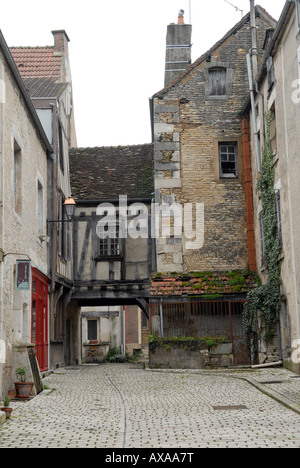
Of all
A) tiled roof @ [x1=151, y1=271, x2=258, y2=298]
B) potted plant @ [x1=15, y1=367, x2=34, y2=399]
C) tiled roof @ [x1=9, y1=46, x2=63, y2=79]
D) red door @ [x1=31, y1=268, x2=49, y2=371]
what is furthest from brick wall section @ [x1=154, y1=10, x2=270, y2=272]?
potted plant @ [x1=15, y1=367, x2=34, y2=399]

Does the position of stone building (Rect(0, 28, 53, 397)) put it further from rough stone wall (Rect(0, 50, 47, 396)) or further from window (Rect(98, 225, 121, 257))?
window (Rect(98, 225, 121, 257))

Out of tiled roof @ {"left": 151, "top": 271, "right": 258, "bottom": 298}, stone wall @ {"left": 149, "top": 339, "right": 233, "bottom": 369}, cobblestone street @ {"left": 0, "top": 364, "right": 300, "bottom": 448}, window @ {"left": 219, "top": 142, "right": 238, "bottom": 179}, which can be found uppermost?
window @ {"left": 219, "top": 142, "right": 238, "bottom": 179}

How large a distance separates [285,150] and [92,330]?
68.6 ft

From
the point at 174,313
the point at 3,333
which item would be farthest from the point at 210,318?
the point at 3,333

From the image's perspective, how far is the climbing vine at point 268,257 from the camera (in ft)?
50.0

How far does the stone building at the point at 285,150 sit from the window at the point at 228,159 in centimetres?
226

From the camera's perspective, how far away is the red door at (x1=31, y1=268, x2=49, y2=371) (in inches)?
570

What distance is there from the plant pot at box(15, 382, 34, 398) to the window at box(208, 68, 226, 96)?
11.5 metres

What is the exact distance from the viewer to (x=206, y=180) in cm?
1869

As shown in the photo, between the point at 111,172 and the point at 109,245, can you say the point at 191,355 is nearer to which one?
the point at 109,245

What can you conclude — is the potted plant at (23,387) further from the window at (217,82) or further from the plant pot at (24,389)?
the window at (217,82)

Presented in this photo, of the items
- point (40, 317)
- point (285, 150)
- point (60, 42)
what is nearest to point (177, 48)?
point (60, 42)
